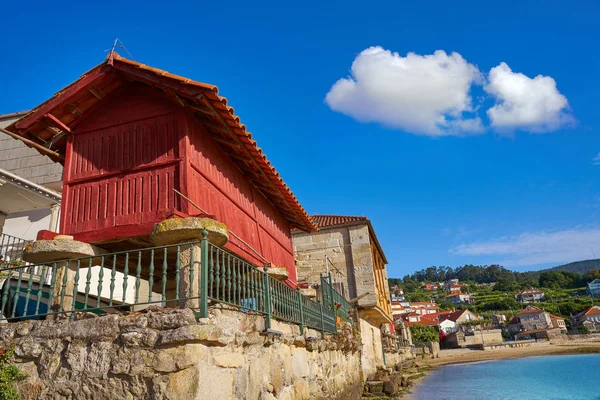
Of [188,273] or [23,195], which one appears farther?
[23,195]

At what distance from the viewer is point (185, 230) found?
4.77 meters

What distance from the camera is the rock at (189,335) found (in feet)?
11.4

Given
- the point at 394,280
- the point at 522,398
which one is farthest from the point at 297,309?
the point at 394,280

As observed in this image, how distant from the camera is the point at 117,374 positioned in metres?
3.66

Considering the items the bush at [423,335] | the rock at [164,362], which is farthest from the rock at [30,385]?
the bush at [423,335]

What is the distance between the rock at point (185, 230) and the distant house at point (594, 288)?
439ft

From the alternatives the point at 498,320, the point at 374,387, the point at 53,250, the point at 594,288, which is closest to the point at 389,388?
the point at 374,387

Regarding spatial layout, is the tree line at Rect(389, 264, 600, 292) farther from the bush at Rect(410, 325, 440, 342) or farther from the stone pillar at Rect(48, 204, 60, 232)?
the stone pillar at Rect(48, 204, 60, 232)

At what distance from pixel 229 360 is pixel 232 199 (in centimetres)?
354

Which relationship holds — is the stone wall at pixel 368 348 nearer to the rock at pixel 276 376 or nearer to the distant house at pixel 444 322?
the rock at pixel 276 376

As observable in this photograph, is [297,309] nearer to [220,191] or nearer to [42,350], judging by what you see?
[220,191]

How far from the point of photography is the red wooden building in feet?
18.1

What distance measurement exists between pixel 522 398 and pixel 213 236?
1523 cm

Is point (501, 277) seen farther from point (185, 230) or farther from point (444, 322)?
point (185, 230)
